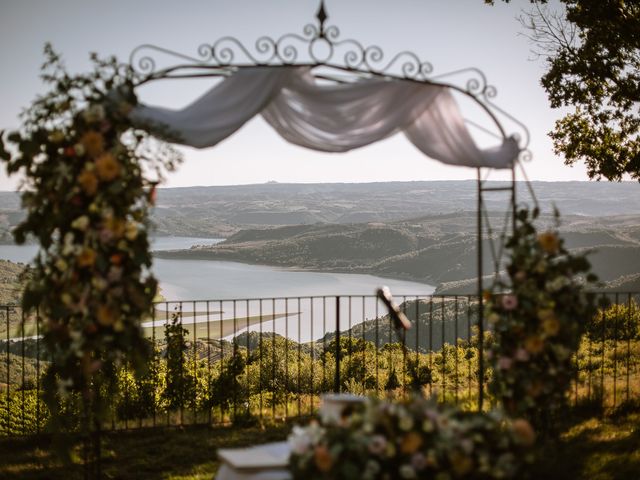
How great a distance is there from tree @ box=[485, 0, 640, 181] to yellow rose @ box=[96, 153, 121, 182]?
26.6 ft

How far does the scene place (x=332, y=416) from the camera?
297 cm

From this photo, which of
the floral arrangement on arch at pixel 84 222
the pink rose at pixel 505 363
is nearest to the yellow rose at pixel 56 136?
the floral arrangement on arch at pixel 84 222

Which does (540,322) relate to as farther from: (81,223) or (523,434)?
(81,223)

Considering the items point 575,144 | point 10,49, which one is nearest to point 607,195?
point 575,144

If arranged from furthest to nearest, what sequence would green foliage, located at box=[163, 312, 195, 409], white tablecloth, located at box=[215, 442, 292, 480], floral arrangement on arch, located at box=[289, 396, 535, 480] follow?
green foliage, located at box=[163, 312, 195, 409]
white tablecloth, located at box=[215, 442, 292, 480]
floral arrangement on arch, located at box=[289, 396, 535, 480]

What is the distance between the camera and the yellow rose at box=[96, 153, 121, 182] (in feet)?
12.4

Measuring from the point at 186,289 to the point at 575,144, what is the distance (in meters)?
34.9

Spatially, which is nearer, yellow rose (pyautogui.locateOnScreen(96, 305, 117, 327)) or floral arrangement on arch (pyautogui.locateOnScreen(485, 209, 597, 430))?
yellow rose (pyautogui.locateOnScreen(96, 305, 117, 327))

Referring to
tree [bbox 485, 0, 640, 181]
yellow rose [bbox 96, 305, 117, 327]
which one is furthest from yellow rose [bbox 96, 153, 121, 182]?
tree [bbox 485, 0, 640, 181]

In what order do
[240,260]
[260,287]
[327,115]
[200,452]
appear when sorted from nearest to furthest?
[327,115] < [200,452] < [260,287] < [240,260]

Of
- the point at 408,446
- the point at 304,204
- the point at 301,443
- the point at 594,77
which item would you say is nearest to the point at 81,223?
the point at 301,443

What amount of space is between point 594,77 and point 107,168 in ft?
30.1

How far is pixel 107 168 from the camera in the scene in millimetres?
3785

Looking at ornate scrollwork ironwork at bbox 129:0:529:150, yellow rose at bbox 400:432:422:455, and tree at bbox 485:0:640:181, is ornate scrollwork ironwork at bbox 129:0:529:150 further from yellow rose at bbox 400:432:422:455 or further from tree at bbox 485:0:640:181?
tree at bbox 485:0:640:181
